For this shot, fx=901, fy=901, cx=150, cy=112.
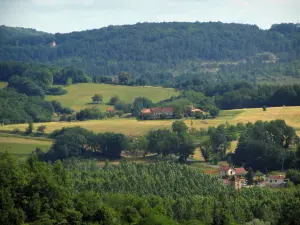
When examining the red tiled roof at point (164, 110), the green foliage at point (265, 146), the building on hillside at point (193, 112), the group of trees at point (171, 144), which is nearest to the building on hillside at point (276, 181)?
the green foliage at point (265, 146)

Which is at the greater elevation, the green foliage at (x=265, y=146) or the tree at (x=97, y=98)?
the tree at (x=97, y=98)

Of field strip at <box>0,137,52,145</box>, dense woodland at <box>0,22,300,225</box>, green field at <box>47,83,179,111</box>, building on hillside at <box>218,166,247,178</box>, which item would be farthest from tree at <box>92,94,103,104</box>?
building on hillside at <box>218,166,247,178</box>

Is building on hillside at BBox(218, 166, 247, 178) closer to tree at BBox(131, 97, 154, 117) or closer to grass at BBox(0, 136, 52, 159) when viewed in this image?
grass at BBox(0, 136, 52, 159)

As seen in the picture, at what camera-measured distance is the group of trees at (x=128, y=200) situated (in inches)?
2058

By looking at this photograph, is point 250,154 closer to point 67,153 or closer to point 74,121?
point 67,153

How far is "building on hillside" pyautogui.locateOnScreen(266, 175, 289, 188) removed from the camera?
74.8 metres

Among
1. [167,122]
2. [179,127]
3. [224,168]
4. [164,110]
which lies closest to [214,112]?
[164,110]

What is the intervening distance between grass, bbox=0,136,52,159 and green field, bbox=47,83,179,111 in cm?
3446

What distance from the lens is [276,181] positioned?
3002 inches

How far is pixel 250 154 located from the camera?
3440 inches

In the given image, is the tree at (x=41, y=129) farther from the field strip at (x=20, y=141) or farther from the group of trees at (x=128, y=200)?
the group of trees at (x=128, y=200)

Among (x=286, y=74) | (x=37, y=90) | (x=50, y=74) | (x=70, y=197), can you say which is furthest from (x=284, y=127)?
(x=286, y=74)

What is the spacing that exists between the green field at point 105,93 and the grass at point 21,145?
34455 millimetres

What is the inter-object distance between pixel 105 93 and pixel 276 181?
2963 inches
